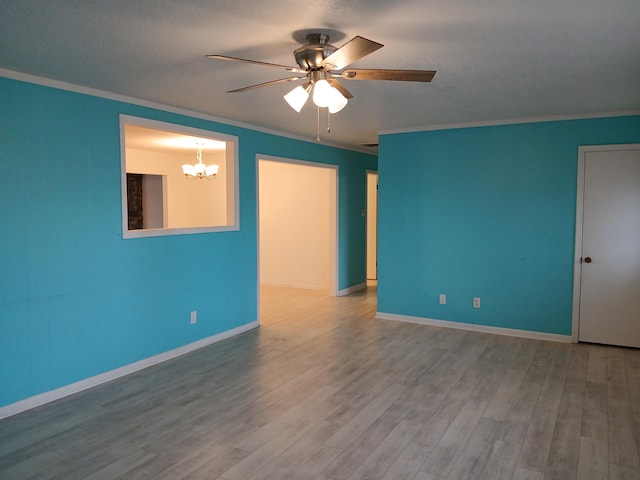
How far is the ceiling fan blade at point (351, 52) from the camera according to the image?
6.68 feet

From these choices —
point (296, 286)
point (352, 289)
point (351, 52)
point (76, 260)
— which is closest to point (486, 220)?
point (352, 289)

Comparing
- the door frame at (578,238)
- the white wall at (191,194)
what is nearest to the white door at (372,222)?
the white wall at (191,194)

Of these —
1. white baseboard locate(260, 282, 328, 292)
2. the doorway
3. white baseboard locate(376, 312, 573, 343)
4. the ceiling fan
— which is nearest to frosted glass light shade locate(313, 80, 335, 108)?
the ceiling fan

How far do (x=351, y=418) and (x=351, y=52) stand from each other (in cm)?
229

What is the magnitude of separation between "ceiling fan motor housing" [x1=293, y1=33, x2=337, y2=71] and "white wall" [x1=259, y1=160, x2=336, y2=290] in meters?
5.13

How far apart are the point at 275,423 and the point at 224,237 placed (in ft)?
→ 8.00

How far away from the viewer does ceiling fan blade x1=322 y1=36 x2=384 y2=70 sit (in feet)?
6.68

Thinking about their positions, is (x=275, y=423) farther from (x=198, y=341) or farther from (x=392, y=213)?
(x=392, y=213)

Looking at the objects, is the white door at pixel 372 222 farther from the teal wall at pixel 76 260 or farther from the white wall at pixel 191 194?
the teal wall at pixel 76 260

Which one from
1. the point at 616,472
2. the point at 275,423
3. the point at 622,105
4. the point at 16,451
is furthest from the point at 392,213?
the point at 16,451

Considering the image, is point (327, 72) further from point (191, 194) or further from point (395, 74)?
point (191, 194)

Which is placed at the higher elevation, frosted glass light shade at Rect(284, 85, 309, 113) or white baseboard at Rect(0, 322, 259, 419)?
frosted glass light shade at Rect(284, 85, 309, 113)

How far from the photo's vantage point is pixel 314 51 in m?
2.47

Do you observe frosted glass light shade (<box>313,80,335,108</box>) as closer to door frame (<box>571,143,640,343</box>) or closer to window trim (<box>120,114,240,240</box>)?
window trim (<box>120,114,240,240</box>)
